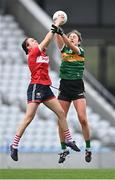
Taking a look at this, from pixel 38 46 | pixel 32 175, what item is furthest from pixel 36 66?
pixel 32 175

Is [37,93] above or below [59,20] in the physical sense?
below

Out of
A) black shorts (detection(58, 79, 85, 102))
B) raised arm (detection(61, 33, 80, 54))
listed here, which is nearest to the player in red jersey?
raised arm (detection(61, 33, 80, 54))

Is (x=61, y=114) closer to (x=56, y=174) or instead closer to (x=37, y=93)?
(x=37, y=93)

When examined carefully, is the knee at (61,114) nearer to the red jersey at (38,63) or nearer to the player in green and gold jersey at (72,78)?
the player in green and gold jersey at (72,78)

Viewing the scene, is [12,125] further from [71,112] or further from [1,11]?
[1,11]

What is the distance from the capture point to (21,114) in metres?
26.1

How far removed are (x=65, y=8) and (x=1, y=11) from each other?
2863mm

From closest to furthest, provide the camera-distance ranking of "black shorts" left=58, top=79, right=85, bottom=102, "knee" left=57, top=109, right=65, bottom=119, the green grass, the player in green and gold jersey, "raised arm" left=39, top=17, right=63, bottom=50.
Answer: the green grass → "raised arm" left=39, top=17, right=63, bottom=50 → "knee" left=57, top=109, right=65, bottom=119 → the player in green and gold jersey → "black shorts" left=58, top=79, right=85, bottom=102

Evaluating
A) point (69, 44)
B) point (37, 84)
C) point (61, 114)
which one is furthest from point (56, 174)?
point (69, 44)

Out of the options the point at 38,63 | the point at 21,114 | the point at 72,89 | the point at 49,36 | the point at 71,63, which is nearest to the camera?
the point at 49,36

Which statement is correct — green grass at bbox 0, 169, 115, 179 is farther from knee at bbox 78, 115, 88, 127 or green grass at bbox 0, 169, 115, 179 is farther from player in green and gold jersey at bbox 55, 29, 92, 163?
knee at bbox 78, 115, 88, 127

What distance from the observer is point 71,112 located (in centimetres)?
2639

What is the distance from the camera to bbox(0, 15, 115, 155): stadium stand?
24.9 meters

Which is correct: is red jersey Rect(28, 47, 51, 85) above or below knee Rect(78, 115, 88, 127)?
above
